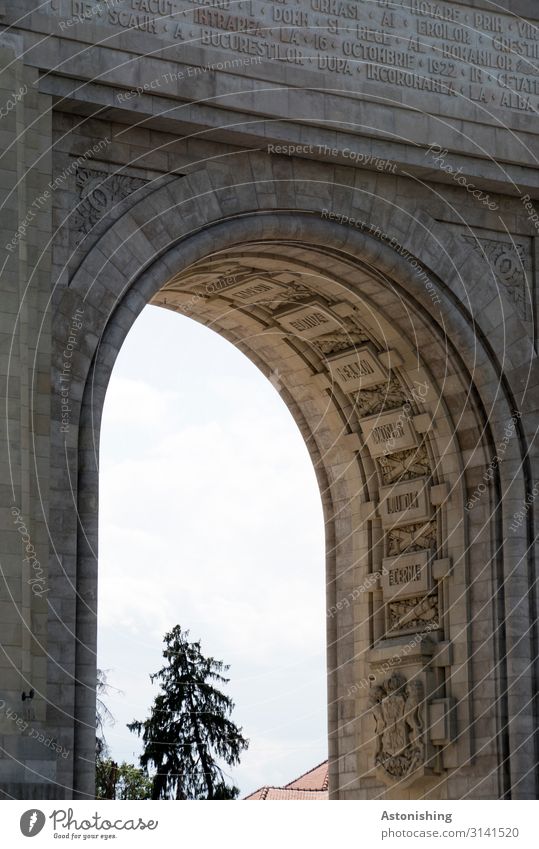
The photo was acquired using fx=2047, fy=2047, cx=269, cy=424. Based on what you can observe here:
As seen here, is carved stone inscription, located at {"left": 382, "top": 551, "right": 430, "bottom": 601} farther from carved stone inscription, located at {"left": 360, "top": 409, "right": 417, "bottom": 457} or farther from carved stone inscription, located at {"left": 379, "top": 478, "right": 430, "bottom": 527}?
carved stone inscription, located at {"left": 360, "top": 409, "right": 417, "bottom": 457}

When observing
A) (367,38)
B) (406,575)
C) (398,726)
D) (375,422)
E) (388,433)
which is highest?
(367,38)

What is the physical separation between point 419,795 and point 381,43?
33.5 ft

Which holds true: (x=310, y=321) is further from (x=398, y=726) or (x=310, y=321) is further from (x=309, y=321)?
(x=398, y=726)

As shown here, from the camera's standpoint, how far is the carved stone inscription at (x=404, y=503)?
2914 centimetres

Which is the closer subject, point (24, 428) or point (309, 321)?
point (24, 428)

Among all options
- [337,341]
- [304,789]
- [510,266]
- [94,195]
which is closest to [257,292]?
[337,341]

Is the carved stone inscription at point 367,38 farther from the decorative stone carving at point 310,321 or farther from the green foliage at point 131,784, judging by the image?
the green foliage at point 131,784

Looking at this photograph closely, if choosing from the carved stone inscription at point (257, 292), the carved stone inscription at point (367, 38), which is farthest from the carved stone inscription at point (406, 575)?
the carved stone inscription at point (367, 38)

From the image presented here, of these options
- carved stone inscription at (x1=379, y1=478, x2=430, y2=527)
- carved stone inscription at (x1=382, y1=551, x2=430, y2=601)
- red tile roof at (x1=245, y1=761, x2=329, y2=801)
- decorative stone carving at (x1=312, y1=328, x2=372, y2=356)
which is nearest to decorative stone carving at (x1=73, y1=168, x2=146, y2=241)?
decorative stone carving at (x1=312, y1=328, x2=372, y2=356)

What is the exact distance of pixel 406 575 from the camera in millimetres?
29219

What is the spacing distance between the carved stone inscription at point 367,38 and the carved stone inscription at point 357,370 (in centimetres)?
397

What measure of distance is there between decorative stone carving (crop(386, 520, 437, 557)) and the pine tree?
10.3 m

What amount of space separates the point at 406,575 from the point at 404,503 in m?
1.08
